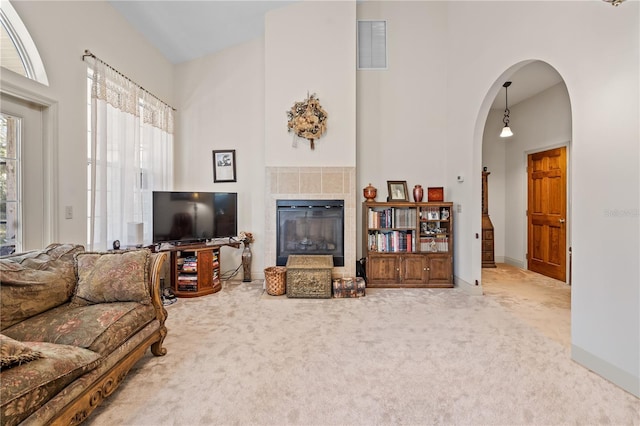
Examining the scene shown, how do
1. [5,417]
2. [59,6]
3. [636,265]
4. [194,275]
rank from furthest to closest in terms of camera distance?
[194,275], [59,6], [636,265], [5,417]

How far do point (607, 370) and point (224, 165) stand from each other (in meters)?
4.49

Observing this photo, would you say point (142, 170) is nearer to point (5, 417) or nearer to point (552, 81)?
point (5, 417)

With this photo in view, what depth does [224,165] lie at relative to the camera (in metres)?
4.41

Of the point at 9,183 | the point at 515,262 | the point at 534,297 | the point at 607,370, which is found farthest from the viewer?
the point at 515,262

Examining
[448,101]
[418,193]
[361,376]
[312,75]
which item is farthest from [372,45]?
[361,376]

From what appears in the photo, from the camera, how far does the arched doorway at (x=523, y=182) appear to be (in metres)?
3.44

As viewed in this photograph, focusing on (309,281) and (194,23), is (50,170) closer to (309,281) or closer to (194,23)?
(194,23)

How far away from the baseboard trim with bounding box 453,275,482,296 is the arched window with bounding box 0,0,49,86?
4.82 meters

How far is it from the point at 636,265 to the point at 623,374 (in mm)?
698

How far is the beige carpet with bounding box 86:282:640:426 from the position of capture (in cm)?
161

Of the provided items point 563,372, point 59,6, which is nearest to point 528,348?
point 563,372

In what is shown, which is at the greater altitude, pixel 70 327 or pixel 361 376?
pixel 70 327

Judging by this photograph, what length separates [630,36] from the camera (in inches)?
71.6

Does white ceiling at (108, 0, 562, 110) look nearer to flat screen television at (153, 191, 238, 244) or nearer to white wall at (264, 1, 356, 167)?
white wall at (264, 1, 356, 167)
